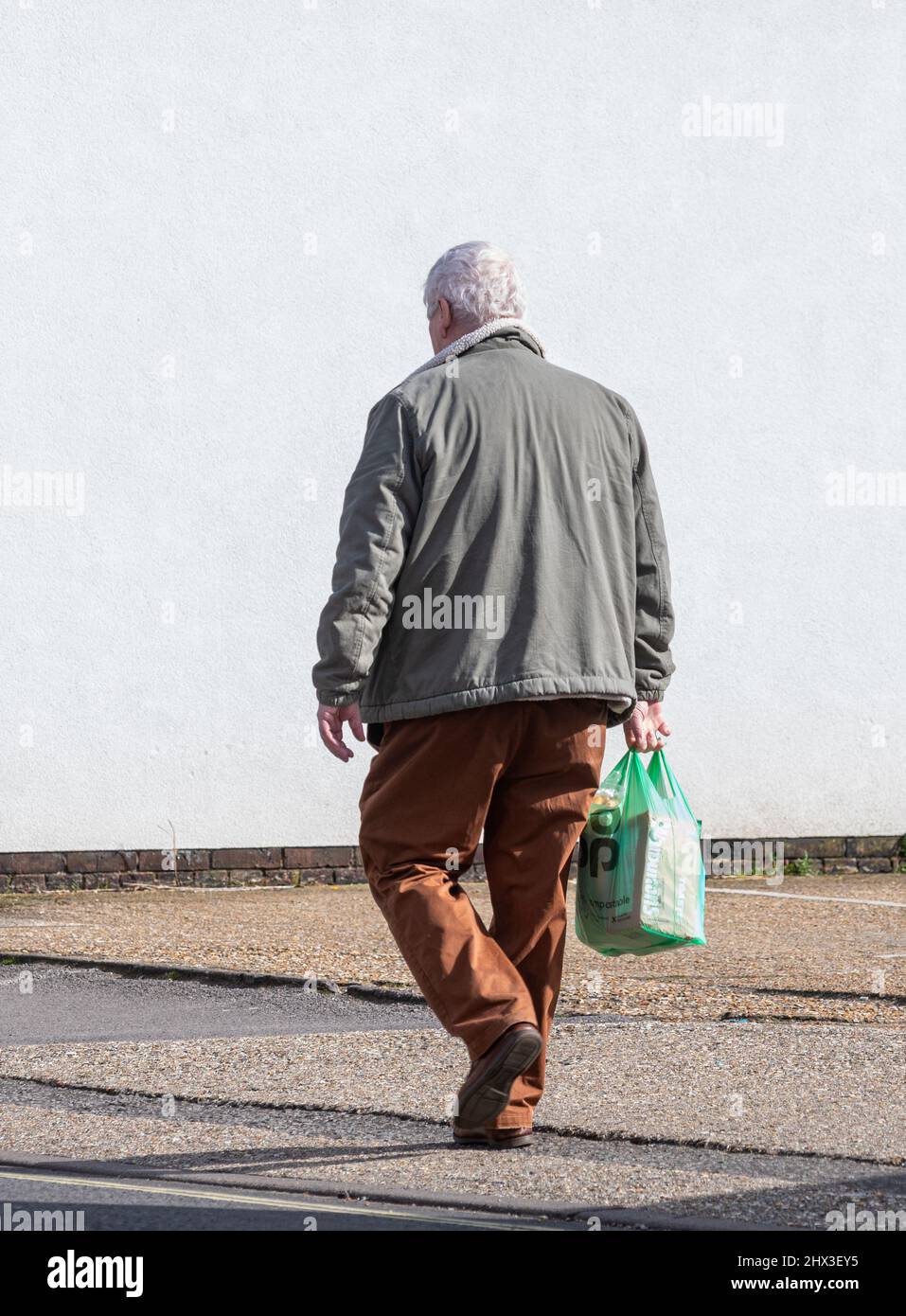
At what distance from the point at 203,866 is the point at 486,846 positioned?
703 cm

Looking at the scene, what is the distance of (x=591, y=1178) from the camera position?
3.62m

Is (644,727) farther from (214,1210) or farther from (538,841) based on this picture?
(214,1210)

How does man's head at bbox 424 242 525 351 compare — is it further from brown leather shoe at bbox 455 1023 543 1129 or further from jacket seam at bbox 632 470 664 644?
brown leather shoe at bbox 455 1023 543 1129

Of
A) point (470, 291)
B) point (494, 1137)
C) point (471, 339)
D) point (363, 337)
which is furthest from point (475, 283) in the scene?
point (363, 337)

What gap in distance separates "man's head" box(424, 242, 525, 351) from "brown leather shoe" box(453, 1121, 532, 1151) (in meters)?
1.77

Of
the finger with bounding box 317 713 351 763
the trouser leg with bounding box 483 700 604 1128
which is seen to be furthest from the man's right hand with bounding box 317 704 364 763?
the trouser leg with bounding box 483 700 604 1128

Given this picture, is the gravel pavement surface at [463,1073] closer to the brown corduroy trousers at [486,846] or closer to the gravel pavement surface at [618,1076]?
the gravel pavement surface at [618,1076]

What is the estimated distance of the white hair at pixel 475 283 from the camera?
4.08m

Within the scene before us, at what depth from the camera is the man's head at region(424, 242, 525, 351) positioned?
4082 millimetres

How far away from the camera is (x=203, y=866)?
1079cm

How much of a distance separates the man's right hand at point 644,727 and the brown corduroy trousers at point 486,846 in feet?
0.65

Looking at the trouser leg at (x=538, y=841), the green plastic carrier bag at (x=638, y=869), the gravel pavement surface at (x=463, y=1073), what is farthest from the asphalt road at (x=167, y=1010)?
the trouser leg at (x=538, y=841)
